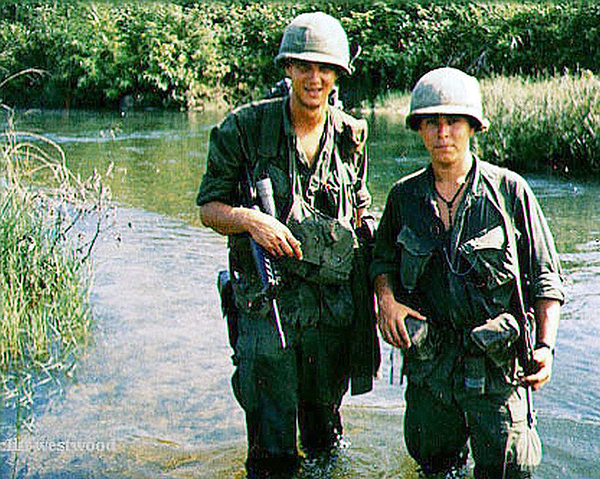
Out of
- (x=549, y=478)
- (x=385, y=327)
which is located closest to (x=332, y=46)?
(x=385, y=327)

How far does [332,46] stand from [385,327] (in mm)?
1135

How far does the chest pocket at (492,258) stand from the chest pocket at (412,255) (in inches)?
7.2

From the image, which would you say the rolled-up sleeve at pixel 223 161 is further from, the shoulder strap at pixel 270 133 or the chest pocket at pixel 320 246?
the chest pocket at pixel 320 246

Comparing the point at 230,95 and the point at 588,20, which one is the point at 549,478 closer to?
the point at 588,20

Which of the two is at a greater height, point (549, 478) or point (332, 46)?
point (332, 46)

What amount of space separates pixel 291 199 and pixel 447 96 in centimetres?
80

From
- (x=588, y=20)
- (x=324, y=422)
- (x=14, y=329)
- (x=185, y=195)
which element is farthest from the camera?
(x=588, y=20)

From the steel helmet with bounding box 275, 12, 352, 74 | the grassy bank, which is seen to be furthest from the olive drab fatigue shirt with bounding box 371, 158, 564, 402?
the grassy bank

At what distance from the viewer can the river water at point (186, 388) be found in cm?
460

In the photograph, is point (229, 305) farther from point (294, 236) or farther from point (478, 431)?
point (478, 431)

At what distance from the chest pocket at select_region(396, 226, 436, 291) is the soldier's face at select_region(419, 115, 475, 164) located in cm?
31

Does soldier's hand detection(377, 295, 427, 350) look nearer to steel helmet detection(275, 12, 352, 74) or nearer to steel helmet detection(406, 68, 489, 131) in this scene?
steel helmet detection(406, 68, 489, 131)

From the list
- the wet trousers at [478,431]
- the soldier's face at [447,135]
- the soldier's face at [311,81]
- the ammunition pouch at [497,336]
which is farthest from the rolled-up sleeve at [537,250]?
the soldier's face at [311,81]

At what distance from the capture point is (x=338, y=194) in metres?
3.91
